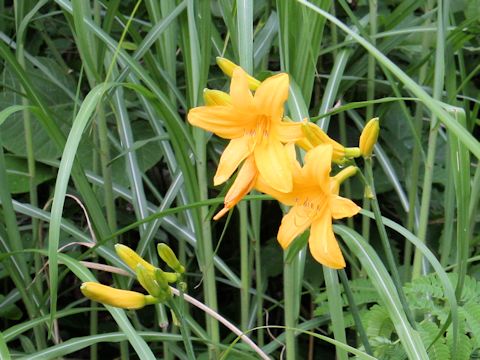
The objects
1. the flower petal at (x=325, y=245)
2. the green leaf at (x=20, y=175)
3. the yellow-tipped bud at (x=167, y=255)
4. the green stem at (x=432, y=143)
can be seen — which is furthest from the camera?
the green leaf at (x=20, y=175)

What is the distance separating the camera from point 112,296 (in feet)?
2.45

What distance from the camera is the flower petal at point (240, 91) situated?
0.72 metres

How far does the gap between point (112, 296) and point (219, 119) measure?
0.21m

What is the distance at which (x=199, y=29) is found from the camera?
42.8 inches

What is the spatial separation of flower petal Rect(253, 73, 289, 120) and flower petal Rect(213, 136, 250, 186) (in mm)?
51

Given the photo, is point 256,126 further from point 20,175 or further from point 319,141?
point 20,175

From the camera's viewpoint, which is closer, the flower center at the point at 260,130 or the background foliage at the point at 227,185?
the flower center at the point at 260,130

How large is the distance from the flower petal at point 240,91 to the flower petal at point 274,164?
0.14ft

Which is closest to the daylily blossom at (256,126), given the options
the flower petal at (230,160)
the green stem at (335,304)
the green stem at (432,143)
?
the flower petal at (230,160)

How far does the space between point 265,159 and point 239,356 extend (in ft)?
1.95

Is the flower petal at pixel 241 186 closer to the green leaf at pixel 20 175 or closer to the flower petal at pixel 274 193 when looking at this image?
the flower petal at pixel 274 193

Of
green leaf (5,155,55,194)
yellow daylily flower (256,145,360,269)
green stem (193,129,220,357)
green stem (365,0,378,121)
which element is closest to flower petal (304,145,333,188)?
yellow daylily flower (256,145,360,269)

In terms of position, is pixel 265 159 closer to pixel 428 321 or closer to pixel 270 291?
pixel 428 321

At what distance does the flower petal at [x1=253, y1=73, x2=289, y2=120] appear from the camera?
0.72 m
